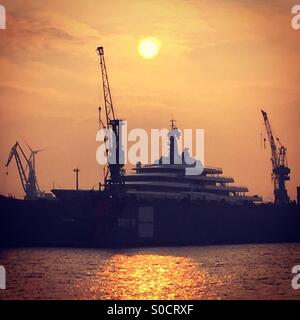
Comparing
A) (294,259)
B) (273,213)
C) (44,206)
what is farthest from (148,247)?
(273,213)

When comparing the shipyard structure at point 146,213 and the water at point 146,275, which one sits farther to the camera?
the shipyard structure at point 146,213

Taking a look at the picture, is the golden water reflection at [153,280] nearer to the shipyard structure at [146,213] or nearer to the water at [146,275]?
the water at [146,275]

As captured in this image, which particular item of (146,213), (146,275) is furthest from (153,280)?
(146,213)

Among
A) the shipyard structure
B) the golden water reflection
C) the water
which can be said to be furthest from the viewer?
the shipyard structure

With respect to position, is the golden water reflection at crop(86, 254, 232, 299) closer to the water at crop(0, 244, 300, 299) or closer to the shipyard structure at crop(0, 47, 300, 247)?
the water at crop(0, 244, 300, 299)

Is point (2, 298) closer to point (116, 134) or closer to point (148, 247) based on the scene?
point (148, 247)

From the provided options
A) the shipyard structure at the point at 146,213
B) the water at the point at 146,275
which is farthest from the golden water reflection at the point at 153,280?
the shipyard structure at the point at 146,213

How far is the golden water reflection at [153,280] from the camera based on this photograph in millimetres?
49875

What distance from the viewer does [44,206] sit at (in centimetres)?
9681

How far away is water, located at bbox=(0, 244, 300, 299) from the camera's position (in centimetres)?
5044

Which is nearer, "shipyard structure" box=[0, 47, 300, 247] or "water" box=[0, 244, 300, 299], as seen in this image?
"water" box=[0, 244, 300, 299]

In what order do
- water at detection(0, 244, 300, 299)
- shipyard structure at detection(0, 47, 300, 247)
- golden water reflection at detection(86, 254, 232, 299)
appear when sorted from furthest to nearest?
shipyard structure at detection(0, 47, 300, 247)
water at detection(0, 244, 300, 299)
golden water reflection at detection(86, 254, 232, 299)

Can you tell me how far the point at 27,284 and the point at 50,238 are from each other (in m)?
41.2

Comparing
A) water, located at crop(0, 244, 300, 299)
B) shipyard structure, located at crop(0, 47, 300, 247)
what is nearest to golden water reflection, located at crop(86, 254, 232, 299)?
water, located at crop(0, 244, 300, 299)
